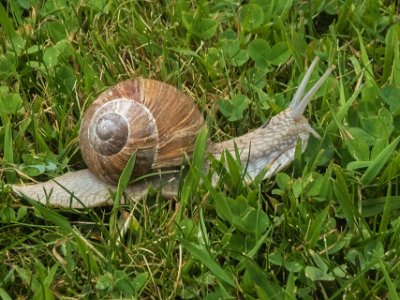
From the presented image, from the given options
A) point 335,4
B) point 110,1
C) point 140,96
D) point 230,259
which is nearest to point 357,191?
point 230,259

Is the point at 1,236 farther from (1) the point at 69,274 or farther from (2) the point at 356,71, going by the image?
(2) the point at 356,71

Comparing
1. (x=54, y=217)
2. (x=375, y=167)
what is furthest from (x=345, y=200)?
(x=54, y=217)

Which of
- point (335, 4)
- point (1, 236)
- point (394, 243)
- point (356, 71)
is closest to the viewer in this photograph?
point (394, 243)

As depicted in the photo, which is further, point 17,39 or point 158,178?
point 17,39

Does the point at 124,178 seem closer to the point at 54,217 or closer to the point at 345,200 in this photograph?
the point at 54,217

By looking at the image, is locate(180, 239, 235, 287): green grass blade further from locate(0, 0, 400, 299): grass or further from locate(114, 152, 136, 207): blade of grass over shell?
locate(114, 152, 136, 207): blade of grass over shell

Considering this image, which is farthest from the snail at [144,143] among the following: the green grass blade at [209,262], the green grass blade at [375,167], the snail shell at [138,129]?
the green grass blade at [209,262]

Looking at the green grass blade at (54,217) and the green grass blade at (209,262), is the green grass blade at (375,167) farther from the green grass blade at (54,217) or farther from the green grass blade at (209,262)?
the green grass blade at (54,217)
